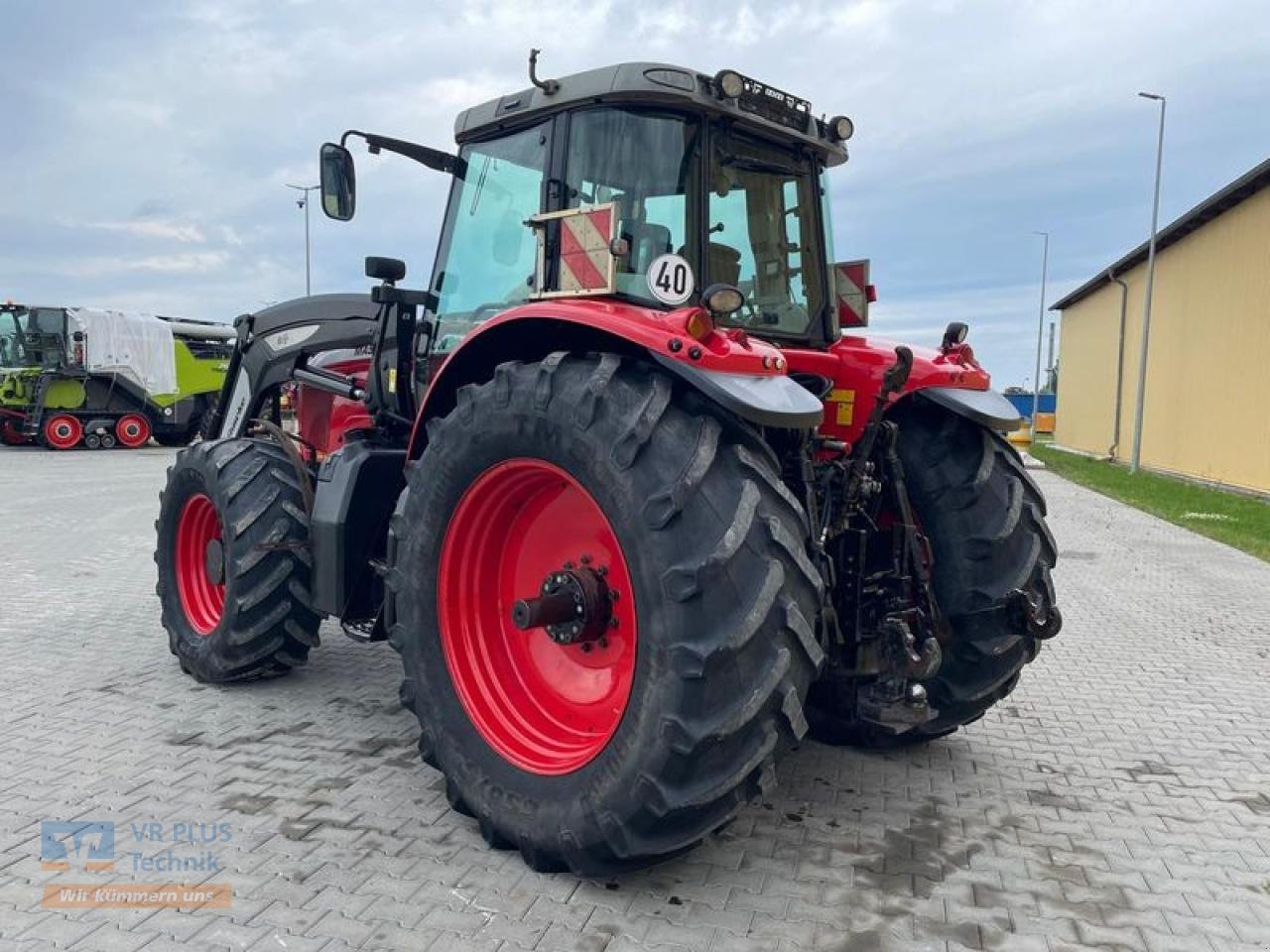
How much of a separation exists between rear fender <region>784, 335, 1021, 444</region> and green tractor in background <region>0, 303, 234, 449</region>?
19951 mm

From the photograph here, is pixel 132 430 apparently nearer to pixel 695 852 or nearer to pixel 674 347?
pixel 695 852

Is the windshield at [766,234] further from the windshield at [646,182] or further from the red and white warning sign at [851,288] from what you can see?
the red and white warning sign at [851,288]

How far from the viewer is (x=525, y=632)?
3.56 m

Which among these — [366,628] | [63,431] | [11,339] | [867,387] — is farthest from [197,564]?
[11,339]

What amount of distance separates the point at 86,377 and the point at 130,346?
3.67ft

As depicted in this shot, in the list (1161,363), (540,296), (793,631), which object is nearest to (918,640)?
(793,631)

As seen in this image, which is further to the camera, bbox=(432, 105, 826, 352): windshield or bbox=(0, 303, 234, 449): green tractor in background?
bbox=(0, 303, 234, 449): green tractor in background

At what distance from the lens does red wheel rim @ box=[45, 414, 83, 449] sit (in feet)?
69.4

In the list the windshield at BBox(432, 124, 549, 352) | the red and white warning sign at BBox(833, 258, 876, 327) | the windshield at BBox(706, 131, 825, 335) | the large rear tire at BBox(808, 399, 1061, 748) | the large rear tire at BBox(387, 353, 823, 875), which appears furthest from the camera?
the red and white warning sign at BBox(833, 258, 876, 327)

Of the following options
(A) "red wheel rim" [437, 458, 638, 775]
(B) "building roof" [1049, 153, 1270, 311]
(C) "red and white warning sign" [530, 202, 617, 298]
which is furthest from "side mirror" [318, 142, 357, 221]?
(B) "building roof" [1049, 153, 1270, 311]

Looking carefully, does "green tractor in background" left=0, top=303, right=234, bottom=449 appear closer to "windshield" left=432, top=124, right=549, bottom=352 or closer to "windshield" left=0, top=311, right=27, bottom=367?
"windshield" left=0, top=311, right=27, bottom=367

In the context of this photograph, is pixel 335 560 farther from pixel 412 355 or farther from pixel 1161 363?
pixel 1161 363

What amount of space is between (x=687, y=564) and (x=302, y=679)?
3.09m

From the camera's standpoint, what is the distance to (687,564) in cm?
262
